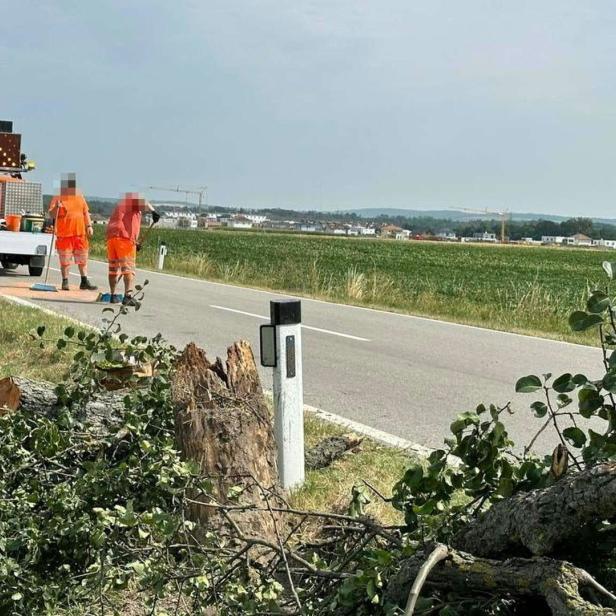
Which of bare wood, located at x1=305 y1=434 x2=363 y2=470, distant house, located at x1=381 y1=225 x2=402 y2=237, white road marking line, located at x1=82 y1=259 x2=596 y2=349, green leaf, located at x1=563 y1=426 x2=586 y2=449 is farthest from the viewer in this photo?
distant house, located at x1=381 y1=225 x2=402 y2=237

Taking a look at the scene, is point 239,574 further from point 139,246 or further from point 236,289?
point 236,289

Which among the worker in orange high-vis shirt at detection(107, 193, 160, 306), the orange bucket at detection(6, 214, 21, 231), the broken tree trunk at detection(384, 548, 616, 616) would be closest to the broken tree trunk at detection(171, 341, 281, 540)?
the broken tree trunk at detection(384, 548, 616, 616)

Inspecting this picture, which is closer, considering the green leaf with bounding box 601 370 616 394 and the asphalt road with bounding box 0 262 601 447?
the green leaf with bounding box 601 370 616 394

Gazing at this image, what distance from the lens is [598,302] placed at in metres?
2.62

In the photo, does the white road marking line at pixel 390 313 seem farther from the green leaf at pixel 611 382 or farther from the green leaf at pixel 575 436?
the green leaf at pixel 611 382

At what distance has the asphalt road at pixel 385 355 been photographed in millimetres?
7887

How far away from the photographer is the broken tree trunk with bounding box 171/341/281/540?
12.5 feet

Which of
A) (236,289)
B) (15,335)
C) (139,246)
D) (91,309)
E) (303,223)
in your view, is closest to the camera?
(15,335)

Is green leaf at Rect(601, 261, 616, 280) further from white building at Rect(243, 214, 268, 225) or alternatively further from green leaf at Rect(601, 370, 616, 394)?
white building at Rect(243, 214, 268, 225)

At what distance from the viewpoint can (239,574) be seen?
9.68ft

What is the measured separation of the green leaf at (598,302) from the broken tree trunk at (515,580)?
0.78m

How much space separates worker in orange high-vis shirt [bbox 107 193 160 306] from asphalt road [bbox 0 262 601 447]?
65cm

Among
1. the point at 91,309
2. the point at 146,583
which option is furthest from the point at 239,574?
the point at 91,309

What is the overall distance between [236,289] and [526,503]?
1795 cm
